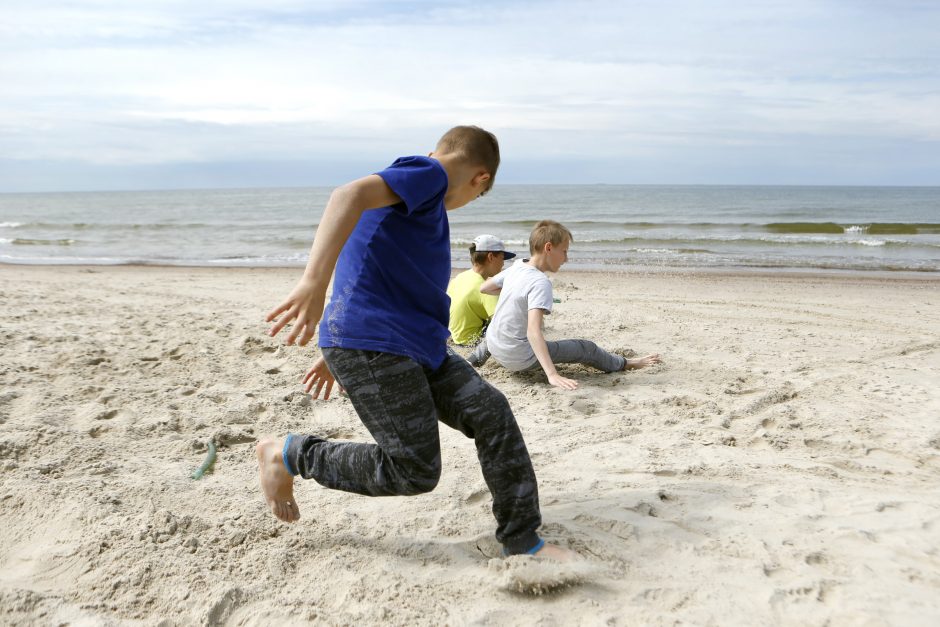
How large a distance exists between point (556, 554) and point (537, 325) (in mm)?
2278

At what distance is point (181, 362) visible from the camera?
5.14 meters

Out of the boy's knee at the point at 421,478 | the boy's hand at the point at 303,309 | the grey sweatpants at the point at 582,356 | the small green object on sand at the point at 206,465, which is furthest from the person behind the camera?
the grey sweatpants at the point at 582,356

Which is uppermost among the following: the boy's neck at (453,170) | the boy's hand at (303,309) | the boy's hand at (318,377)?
the boy's neck at (453,170)

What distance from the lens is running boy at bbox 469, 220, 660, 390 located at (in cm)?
469

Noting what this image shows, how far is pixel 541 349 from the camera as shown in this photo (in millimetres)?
4676

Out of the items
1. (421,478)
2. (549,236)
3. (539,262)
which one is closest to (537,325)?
(539,262)

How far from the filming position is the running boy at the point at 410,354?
92.1 inches

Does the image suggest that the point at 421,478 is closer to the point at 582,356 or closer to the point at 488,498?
the point at 488,498

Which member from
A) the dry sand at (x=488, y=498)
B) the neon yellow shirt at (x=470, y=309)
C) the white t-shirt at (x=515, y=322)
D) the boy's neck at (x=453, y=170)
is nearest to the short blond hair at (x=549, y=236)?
the white t-shirt at (x=515, y=322)

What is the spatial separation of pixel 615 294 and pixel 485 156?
6964mm

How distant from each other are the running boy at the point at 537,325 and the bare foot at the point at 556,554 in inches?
83.0

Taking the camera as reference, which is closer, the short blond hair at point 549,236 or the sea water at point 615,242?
Result: the short blond hair at point 549,236

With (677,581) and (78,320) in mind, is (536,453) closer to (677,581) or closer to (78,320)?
(677,581)

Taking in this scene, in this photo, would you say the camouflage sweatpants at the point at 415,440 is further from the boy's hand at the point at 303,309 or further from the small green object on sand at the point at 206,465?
the small green object on sand at the point at 206,465
